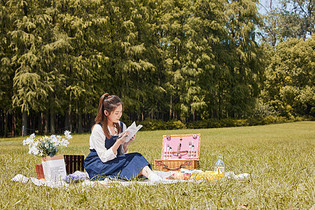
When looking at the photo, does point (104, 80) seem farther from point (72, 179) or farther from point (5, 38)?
point (72, 179)

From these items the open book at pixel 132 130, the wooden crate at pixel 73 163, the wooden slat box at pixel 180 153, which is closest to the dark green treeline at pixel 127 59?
the wooden slat box at pixel 180 153

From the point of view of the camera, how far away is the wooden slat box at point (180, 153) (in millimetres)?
6406

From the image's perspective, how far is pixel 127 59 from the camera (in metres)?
30.0

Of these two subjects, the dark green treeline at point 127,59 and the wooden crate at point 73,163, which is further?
the dark green treeline at point 127,59

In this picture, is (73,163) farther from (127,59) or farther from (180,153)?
(127,59)

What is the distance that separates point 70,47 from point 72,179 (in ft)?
72.2

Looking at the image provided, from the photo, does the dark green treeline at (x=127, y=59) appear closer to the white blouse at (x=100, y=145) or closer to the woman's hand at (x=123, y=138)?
the white blouse at (x=100, y=145)

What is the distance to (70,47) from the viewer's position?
25.6 meters

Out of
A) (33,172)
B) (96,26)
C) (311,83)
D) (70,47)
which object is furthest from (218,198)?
(311,83)

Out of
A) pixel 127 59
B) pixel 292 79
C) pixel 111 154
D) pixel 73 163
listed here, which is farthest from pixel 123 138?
pixel 292 79

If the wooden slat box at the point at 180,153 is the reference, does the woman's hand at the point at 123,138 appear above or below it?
above

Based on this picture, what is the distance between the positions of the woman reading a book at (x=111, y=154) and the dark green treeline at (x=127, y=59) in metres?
19.4

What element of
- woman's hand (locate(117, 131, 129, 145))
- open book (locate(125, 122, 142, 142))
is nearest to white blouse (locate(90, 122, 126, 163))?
woman's hand (locate(117, 131, 129, 145))

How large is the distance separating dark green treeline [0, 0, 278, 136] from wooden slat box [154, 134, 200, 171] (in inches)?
728
